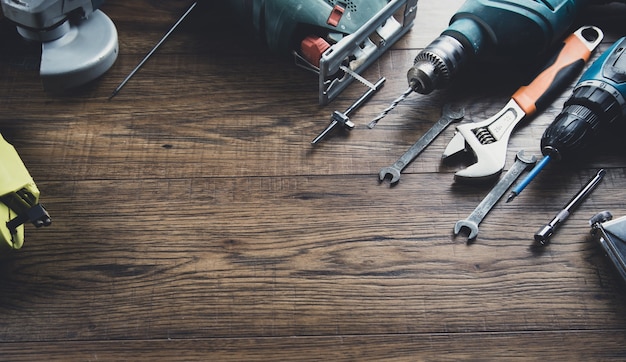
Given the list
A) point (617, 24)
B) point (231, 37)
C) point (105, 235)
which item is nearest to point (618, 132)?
point (617, 24)

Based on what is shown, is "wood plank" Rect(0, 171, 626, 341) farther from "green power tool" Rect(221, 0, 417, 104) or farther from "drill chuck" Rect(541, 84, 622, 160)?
"green power tool" Rect(221, 0, 417, 104)

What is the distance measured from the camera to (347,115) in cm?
126

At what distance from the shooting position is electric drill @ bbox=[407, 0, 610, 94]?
120cm

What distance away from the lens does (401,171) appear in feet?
3.92

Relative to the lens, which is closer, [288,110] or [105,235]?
[105,235]

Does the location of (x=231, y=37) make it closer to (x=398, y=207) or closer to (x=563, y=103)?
(x=398, y=207)

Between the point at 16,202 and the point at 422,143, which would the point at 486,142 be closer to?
the point at 422,143

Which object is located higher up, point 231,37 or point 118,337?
point 231,37

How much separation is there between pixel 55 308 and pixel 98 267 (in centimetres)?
9

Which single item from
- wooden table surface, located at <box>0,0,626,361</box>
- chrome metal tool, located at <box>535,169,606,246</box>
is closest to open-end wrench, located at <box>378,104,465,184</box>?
wooden table surface, located at <box>0,0,626,361</box>

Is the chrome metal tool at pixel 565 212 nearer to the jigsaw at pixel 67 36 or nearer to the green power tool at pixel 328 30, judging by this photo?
the green power tool at pixel 328 30

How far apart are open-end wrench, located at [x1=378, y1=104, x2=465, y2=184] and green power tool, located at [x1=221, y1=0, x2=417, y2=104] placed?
0.15 metres

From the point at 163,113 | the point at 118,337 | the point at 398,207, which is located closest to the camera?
the point at 118,337

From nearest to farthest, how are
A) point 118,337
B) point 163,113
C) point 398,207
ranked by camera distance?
1. point 118,337
2. point 398,207
3. point 163,113
